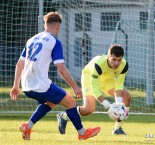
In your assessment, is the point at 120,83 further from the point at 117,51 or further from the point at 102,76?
the point at 117,51

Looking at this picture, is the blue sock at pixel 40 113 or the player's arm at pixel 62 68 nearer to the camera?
the player's arm at pixel 62 68

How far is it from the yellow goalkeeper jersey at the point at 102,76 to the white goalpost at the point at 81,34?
5055 millimetres

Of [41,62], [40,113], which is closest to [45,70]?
[41,62]

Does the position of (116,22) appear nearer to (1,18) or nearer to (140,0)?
(140,0)

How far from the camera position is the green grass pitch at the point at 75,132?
9.67 m

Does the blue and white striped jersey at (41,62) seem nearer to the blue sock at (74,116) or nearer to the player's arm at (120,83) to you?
the blue sock at (74,116)

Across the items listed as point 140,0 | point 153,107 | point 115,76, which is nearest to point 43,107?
point 115,76

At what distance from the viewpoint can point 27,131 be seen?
10.1 metres

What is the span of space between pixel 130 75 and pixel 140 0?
290cm

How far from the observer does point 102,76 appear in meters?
11.6

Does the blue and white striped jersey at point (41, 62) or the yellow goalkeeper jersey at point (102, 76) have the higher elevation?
the blue and white striped jersey at point (41, 62)

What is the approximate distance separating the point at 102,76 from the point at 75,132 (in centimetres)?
100

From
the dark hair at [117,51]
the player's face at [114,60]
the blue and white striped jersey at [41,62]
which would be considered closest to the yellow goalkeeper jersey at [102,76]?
the player's face at [114,60]

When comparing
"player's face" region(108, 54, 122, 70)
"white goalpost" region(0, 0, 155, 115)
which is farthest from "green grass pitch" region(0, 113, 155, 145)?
"white goalpost" region(0, 0, 155, 115)
